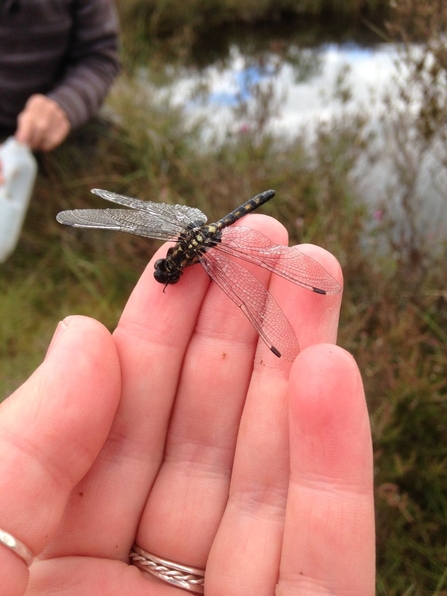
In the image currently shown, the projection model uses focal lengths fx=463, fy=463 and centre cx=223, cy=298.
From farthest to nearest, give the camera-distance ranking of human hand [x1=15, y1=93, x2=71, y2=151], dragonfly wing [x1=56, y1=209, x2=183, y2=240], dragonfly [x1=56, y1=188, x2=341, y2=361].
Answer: human hand [x1=15, y1=93, x2=71, y2=151] < dragonfly wing [x1=56, y1=209, x2=183, y2=240] < dragonfly [x1=56, y1=188, x2=341, y2=361]

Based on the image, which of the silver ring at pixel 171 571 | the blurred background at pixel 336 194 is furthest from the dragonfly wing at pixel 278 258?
the silver ring at pixel 171 571

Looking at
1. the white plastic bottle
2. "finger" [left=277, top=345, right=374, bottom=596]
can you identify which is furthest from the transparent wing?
the white plastic bottle

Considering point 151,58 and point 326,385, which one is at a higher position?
point 151,58

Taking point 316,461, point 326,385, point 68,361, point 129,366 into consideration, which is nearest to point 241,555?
point 316,461

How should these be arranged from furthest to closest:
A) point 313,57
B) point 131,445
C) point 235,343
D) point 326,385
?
point 313,57, point 235,343, point 131,445, point 326,385

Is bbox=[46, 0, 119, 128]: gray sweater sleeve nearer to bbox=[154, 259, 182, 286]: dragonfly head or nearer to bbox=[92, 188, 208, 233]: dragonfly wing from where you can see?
bbox=[92, 188, 208, 233]: dragonfly wing

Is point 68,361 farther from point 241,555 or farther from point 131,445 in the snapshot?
point 241,555

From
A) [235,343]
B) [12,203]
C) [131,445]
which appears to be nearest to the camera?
[131,445]
